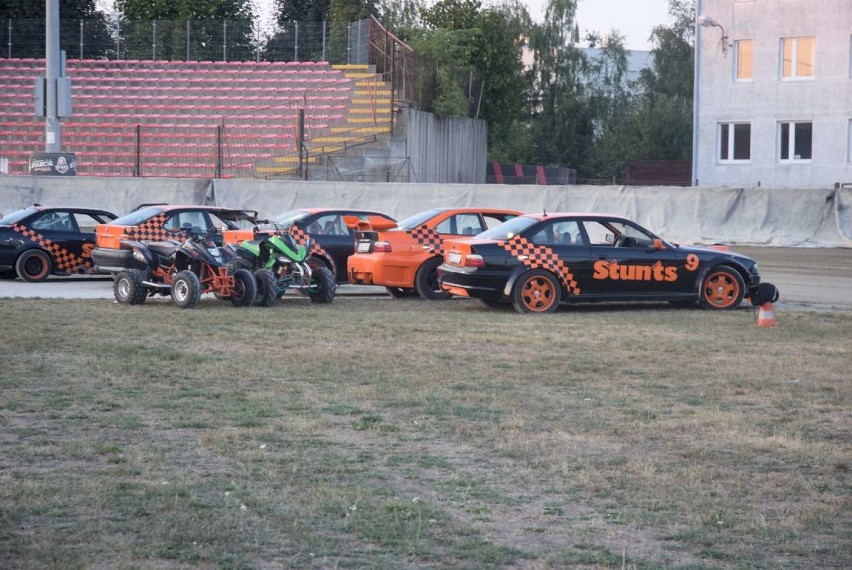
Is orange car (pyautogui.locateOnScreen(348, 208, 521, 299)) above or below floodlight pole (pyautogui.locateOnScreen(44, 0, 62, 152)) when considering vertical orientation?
below

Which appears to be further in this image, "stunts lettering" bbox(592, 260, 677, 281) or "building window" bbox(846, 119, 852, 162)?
"building window" bbox(846, 119, 852, 162)

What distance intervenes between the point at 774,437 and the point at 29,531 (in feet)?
15.4

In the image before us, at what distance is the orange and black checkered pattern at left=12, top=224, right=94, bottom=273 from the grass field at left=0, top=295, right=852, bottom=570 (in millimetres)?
7232

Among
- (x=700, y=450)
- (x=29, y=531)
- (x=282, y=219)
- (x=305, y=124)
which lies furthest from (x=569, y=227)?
(x=305, y=124)

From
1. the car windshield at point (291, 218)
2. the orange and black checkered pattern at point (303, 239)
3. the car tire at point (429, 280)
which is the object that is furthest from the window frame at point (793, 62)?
the orange and black checkered pattern at point (303, 239)

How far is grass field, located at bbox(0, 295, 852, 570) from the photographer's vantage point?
18.4 ft

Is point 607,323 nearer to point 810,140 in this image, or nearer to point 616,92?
point 810,140

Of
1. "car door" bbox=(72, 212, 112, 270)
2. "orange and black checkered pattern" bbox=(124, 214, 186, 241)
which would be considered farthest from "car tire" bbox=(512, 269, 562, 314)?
"car door" bbox=(72, 212, 112, 270)

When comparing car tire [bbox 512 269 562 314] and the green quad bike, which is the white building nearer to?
car tire [bbox 512 269 562 314]

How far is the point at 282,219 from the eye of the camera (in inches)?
744

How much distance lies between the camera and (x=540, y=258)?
16.0 m

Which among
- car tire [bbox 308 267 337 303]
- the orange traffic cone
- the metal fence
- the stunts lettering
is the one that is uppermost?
the metal fence

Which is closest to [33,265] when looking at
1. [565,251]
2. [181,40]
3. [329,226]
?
[329,226]

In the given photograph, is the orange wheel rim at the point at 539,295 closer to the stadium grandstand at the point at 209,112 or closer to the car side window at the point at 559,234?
the car side window at the point at 559,234
